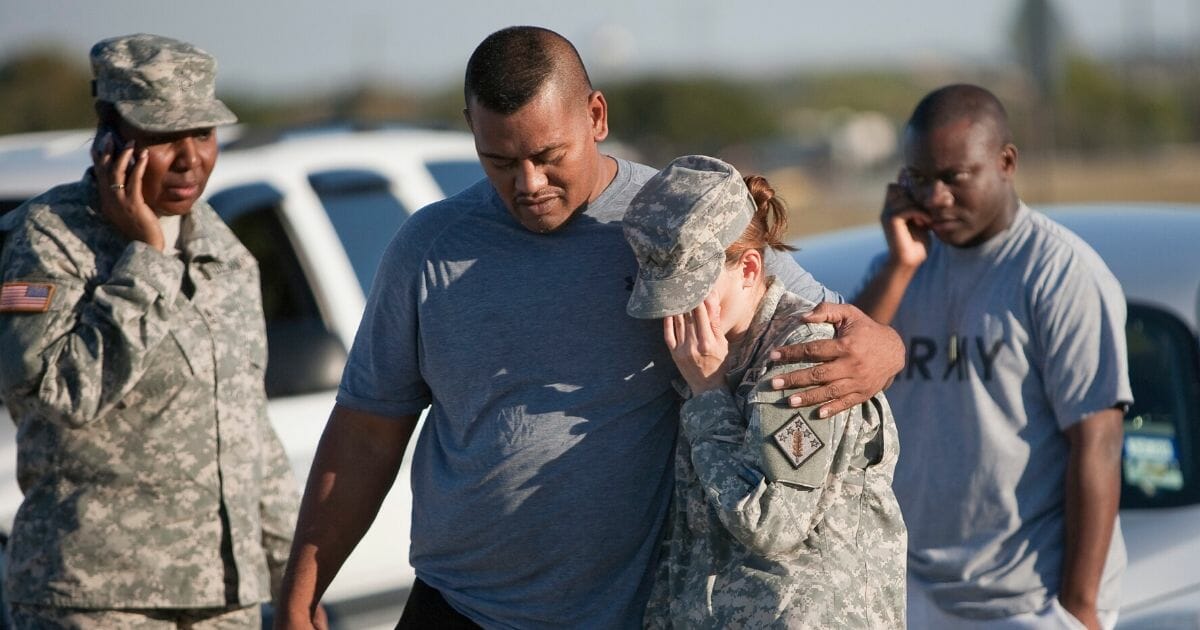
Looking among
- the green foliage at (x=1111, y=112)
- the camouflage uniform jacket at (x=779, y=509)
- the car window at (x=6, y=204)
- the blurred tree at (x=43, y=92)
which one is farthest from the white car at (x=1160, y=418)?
the green foliage at (x=1111, y=112)

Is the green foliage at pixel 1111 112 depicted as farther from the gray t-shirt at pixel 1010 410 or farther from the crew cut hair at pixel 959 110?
the gray t-shirt at pixel 1010 410

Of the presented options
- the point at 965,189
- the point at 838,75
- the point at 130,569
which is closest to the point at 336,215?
the point at 130,569

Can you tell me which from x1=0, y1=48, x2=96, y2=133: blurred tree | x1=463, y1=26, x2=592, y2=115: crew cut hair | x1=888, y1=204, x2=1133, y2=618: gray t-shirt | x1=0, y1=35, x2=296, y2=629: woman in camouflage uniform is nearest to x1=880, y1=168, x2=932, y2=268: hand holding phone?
x1=888, y1=204, x2=1133, y2=618: gray t-shirt

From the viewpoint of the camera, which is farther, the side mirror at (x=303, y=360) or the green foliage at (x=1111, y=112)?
the green foliage at (x=1111, y=112)

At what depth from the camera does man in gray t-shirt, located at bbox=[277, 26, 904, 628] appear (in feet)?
9.68

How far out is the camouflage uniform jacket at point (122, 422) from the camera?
11.4 ft

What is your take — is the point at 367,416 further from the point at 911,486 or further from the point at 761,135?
the point at 761,135

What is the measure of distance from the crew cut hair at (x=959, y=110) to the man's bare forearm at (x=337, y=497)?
1.62 meters

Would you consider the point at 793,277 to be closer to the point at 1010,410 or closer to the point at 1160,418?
the point at 1010,410

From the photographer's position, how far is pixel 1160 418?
4.25 metres

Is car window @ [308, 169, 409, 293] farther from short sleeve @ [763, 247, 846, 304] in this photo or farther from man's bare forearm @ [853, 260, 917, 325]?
short sleeve @ [763, 247, 846, 304]

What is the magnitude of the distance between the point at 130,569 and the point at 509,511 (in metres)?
1.12

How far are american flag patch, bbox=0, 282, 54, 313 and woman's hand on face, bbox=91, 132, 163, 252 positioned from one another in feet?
0.80

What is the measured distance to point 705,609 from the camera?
9.10 ft
